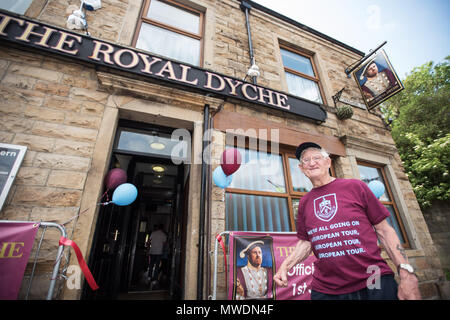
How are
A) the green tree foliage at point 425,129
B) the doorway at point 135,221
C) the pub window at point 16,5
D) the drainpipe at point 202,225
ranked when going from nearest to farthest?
the drainpipe at point 202,225
the pub window at point 16,5
the doorway at point 135,221
the green tree foliage at point 425,129

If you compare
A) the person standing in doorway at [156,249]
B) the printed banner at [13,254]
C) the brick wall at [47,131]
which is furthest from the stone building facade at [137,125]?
the person standing in doorway at [156,249]

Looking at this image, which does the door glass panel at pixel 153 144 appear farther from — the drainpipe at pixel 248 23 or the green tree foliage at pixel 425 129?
the green tree foliage at pixel 425 129

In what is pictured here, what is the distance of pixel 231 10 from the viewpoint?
5.35 meters

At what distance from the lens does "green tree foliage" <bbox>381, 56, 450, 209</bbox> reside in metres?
9.12

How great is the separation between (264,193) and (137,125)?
2766mm

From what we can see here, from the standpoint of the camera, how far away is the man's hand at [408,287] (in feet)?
4.14

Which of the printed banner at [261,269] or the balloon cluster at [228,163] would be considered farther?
the balloon cluster at [228,163]

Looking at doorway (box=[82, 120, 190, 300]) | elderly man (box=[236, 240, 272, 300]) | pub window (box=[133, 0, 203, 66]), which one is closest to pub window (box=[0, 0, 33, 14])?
pub window (box=[133, 0, 203, 66])

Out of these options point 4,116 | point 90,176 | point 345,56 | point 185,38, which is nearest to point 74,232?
point 90,176

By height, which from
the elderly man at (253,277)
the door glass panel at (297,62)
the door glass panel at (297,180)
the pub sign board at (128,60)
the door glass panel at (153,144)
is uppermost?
the door glass panel at (297,62)

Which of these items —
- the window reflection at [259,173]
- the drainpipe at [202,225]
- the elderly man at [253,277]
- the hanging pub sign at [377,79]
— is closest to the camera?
the elderly man at [253,277]

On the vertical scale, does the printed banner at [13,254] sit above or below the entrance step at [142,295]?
above

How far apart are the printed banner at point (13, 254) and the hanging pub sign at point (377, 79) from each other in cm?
724

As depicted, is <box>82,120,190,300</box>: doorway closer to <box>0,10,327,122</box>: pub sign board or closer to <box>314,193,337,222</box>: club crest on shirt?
<box>0,10,327,122</box>: pub sign board
